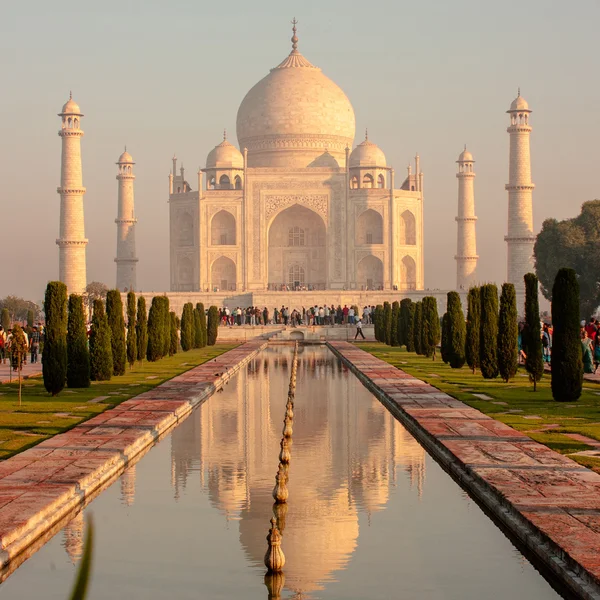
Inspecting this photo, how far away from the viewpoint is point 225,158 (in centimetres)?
4272

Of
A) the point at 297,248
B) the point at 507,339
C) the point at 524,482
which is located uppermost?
the point at 297,248

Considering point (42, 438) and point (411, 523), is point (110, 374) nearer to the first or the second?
point (42, 438)

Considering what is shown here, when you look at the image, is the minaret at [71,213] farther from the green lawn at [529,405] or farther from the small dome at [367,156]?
the green lawn at [529,405]

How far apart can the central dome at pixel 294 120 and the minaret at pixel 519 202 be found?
25.0 feet

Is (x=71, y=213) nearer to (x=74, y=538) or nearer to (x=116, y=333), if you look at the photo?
(x=116, y=333)

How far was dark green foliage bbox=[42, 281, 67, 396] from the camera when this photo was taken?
11.6 m

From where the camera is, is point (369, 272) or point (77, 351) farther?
point (369, 272)

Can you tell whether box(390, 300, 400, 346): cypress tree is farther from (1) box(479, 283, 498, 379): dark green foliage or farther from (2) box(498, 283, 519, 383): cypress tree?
(2) box(498, 283, 519, 383): cypress tree

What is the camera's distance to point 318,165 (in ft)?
139

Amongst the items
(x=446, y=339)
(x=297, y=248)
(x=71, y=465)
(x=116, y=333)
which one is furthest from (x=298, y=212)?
(x=71, y=465)

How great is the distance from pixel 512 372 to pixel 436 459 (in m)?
6.50

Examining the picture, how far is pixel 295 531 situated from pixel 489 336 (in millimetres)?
9593

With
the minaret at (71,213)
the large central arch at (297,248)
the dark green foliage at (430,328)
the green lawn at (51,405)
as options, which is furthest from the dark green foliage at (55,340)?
the large central arch at (297,248)

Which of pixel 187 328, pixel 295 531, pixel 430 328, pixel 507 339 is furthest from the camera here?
pixel 187 328
